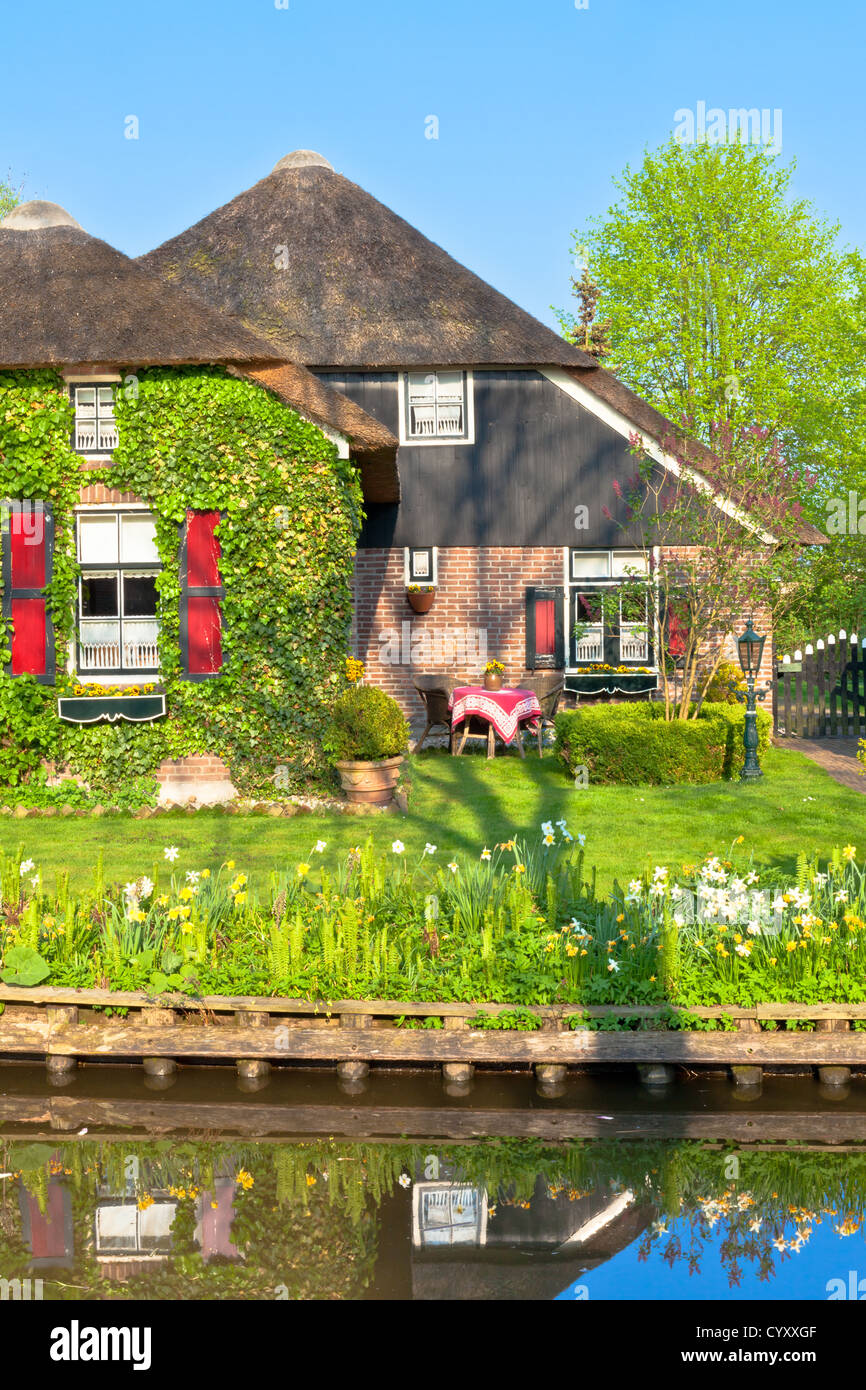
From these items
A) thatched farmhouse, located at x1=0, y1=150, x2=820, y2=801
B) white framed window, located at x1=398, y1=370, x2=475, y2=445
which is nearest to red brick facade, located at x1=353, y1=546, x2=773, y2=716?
white framed window, located at x1=398, y1=370, x2=475, y2=445

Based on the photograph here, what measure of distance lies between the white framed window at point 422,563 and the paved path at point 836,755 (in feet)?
17.5

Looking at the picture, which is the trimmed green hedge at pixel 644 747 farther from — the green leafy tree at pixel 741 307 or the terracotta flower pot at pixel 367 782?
the green leafy tree at pixel 741 307

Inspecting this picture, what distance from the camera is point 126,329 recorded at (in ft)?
39.5

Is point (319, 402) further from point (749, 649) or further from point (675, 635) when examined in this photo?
point (675, 635)

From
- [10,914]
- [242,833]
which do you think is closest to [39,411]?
[242,833]

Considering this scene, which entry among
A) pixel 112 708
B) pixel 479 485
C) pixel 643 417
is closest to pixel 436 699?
pixel 479 485

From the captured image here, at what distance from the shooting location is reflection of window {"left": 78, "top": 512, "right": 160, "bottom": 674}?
40.9ft

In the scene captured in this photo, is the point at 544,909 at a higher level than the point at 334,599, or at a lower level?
lower

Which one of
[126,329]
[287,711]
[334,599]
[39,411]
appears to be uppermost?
[126,329]

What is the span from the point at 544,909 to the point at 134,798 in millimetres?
6182

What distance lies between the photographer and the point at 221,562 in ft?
39.5

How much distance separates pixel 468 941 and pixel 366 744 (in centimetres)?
514

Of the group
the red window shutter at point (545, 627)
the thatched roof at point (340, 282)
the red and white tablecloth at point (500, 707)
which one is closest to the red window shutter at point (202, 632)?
the red and white tablecloth at point (500, 707)
